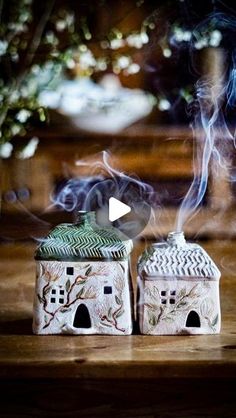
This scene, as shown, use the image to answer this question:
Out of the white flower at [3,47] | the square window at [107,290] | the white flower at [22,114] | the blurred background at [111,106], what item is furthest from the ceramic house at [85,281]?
the white flower at [3,47]

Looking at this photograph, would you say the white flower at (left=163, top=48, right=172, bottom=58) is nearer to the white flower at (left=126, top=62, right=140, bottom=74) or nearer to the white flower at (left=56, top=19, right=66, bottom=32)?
the white flower at (left=126, top=62, right=140, bottom=74)

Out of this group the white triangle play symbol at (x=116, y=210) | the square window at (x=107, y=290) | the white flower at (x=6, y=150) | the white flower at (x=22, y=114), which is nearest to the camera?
the square window at (x=107, y=290)

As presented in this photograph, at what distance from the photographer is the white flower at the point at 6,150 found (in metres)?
3.29

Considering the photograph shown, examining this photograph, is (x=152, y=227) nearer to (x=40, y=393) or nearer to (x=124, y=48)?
(x=124, y=48)

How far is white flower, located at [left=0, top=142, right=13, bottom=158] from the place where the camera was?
329cm

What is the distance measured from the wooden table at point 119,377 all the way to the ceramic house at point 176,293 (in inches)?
1.1

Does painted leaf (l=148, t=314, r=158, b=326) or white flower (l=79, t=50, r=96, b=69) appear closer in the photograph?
painted leaf (l=148, t=314, r=158, b=326)

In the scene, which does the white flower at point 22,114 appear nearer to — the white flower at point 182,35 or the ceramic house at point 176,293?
the white flower at point 182,35

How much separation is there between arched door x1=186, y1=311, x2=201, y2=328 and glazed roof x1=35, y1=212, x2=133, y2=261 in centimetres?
17

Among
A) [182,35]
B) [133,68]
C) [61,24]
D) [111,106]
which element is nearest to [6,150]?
[111,106]

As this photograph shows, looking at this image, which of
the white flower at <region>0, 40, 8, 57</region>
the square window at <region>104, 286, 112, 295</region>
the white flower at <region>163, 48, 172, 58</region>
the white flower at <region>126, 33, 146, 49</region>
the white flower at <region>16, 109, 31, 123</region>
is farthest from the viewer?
the white flower at <region>163, 48, 172, 58</region>

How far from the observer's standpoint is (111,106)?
364 centimetres

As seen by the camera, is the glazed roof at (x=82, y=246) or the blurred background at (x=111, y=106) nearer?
the glazed roof at (x=82, y=246)

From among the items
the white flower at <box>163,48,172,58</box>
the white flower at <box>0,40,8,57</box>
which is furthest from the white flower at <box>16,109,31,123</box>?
the white flower at <box>163,48,172,58</box>
